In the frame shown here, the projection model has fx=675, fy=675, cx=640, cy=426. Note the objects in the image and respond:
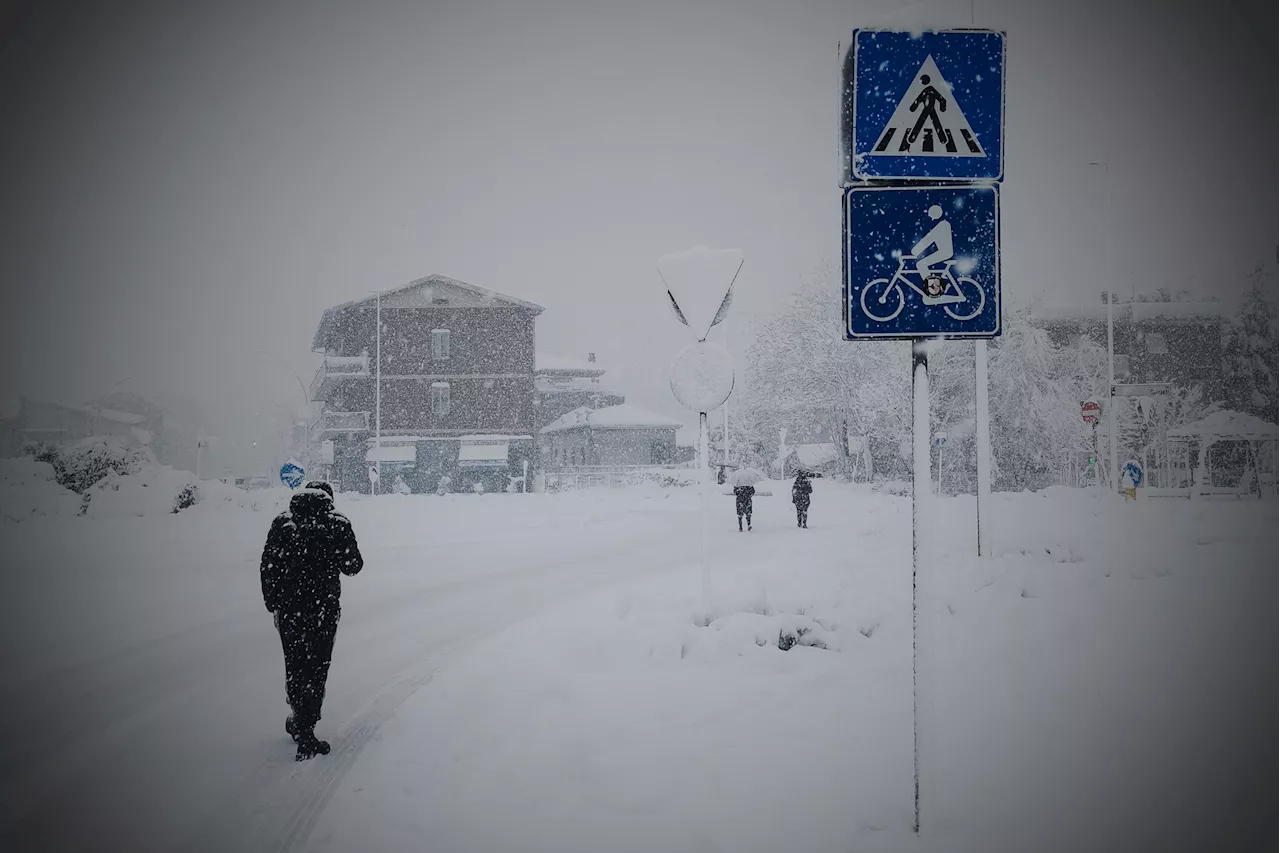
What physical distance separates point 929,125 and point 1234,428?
34736 mm

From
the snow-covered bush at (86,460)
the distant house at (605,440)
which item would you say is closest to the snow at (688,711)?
the snow-covered bush at (86,460)

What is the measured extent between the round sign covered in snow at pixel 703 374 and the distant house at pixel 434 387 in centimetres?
3771

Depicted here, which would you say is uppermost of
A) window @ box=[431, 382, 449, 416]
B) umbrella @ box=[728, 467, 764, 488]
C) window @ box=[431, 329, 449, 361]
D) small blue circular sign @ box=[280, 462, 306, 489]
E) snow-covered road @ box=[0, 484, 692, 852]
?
window @ box=[431, 329, 449, 361]

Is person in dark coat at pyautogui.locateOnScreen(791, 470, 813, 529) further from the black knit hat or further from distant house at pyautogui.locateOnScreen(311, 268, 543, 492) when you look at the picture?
distant house at pyautogui.locateOnScreen(311, 268, 543, 492)

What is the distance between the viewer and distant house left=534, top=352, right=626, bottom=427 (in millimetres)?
53406

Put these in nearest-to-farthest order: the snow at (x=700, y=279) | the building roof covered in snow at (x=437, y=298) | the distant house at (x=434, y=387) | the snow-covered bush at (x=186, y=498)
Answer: the snow at (x=700, y=279)
the snow-covered bush at (x=186, y=498)
the distant house at (x=434, y=387)
the building roof covered in snow at (x=437, y=298)

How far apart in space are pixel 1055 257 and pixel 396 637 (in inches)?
1821

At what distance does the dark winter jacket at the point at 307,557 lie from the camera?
202 inches

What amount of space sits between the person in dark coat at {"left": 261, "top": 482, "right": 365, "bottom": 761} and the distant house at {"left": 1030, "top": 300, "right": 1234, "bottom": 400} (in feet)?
163

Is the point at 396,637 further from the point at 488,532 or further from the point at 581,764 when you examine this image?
the point at 488,532

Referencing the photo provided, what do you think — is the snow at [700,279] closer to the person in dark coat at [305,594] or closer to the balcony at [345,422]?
the person in dark coat at [305,594]

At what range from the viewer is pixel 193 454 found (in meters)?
118

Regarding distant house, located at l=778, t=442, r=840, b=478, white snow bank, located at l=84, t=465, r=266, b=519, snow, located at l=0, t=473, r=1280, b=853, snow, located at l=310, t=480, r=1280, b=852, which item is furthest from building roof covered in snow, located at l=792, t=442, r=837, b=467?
snow, located at l=310, t=480, r=1280, b=852

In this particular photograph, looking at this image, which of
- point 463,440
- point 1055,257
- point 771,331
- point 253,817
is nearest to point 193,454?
point 463,440
